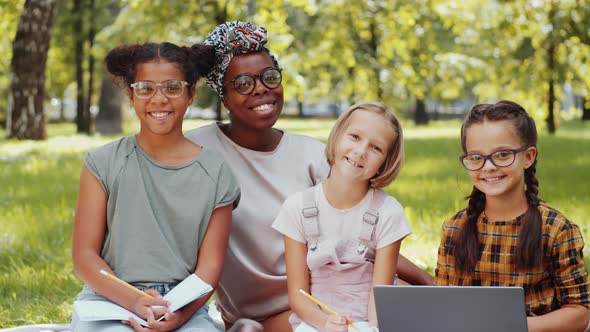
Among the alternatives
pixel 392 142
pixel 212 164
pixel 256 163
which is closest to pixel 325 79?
pixel 256 163

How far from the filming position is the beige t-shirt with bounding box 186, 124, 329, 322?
3631 millimetres

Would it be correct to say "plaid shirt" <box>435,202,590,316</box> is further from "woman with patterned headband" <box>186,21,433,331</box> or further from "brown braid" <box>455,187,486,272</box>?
"woman with patterned headband" <box>186,21,433,331</box>

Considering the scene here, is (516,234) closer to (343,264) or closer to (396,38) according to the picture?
(343,264)

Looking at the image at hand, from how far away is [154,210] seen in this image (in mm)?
3256

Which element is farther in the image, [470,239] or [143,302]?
[470,239]

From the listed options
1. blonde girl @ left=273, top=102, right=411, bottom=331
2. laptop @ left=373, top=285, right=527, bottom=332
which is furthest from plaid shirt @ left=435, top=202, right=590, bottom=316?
laptop @ left=373, top=285, right=527, bottom=332

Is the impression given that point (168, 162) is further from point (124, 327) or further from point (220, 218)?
point (124, 327)

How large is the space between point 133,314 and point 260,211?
31.2 inches

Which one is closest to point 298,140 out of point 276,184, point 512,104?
point 276,184

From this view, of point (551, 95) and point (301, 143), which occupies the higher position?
point (301, 143)

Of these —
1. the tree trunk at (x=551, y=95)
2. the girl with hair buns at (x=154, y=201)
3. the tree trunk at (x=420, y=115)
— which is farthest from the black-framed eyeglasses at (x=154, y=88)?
the tree trunk at (x=420, y=115)

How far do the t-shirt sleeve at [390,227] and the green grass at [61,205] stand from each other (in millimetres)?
2114

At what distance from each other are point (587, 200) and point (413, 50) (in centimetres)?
1007

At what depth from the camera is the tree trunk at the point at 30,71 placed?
1361 cm
